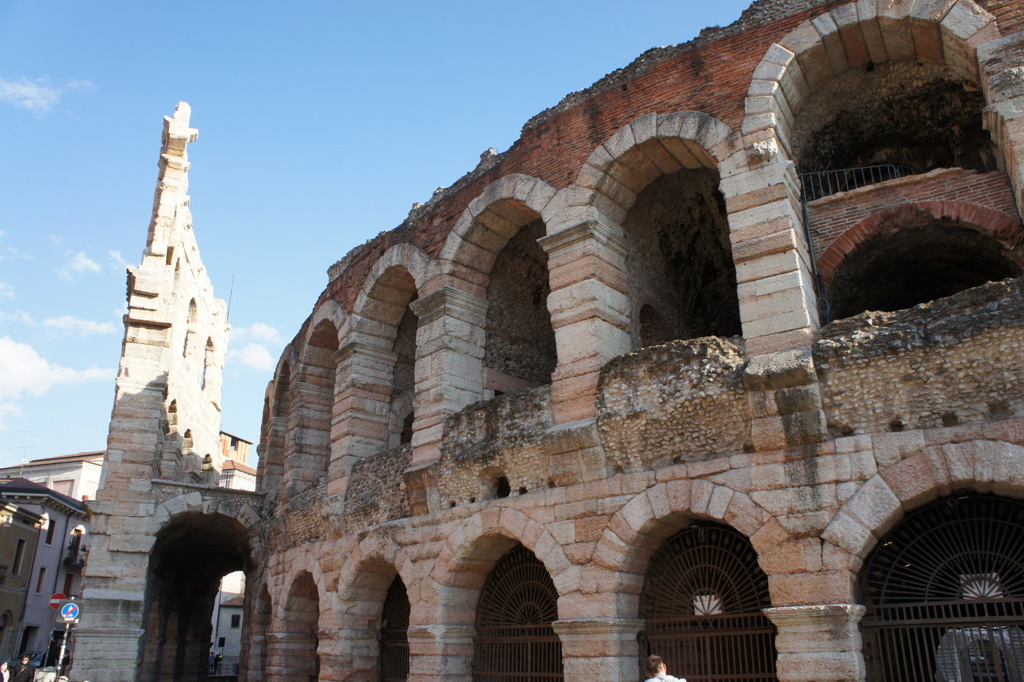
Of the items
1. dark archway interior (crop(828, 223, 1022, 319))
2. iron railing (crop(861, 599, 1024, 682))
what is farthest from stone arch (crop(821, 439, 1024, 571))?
dark archway interior (crop(828, 223, 1022, 319))

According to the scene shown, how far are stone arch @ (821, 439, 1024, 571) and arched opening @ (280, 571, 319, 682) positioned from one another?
7.89m

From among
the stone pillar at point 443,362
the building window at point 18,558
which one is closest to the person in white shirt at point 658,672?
the stone pillar at point 443,362

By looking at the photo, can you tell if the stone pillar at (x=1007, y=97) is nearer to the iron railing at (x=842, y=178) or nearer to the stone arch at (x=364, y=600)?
the iron railing at (x=842, y=178)

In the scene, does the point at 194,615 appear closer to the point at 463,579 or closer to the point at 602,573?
the point at 463,579

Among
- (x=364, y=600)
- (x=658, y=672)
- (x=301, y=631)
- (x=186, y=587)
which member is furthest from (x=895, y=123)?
(x=186, y=587)

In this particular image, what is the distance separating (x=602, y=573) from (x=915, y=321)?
3.33m

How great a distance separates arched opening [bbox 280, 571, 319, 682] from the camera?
11367mm

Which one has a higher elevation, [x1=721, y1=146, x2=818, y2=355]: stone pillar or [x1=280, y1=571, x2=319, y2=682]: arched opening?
[x1=721, y1=146, x2=818, y2=355]: stone pillar

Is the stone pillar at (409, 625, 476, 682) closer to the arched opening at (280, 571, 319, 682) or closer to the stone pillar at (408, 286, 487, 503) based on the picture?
the stone pillar at (408, 286, 487, 503)

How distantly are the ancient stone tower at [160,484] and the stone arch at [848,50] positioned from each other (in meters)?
10.4

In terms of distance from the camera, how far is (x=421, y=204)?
38.0 ft

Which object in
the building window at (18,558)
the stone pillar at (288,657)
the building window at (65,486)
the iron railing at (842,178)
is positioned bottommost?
the stone pillar at (288,657)

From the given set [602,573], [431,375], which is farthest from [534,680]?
[431,375]

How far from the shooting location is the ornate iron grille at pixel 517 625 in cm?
817
